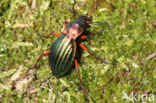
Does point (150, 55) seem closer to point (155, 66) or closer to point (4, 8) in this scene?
point (155, 66)

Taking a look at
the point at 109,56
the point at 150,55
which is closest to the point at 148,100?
the point at 150,55

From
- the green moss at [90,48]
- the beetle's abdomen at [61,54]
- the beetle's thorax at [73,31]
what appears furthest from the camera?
the green moss at [90,48]

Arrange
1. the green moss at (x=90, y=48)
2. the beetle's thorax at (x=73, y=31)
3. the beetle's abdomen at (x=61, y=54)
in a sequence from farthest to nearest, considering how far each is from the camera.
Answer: the green moss at (x=90, y=48)
the beetle's thorax at (x=73, y=31)
the beetle's abdomen at (x=61, y=54)

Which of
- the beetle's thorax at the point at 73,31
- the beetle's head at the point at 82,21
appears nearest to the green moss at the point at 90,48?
the beetle's head at the point at 82,21

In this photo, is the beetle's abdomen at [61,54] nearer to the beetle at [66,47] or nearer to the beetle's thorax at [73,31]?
the beetle at [66,47]

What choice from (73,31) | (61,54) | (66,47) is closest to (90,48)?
(73,31)

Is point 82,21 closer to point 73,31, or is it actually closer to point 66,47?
point 73,31
